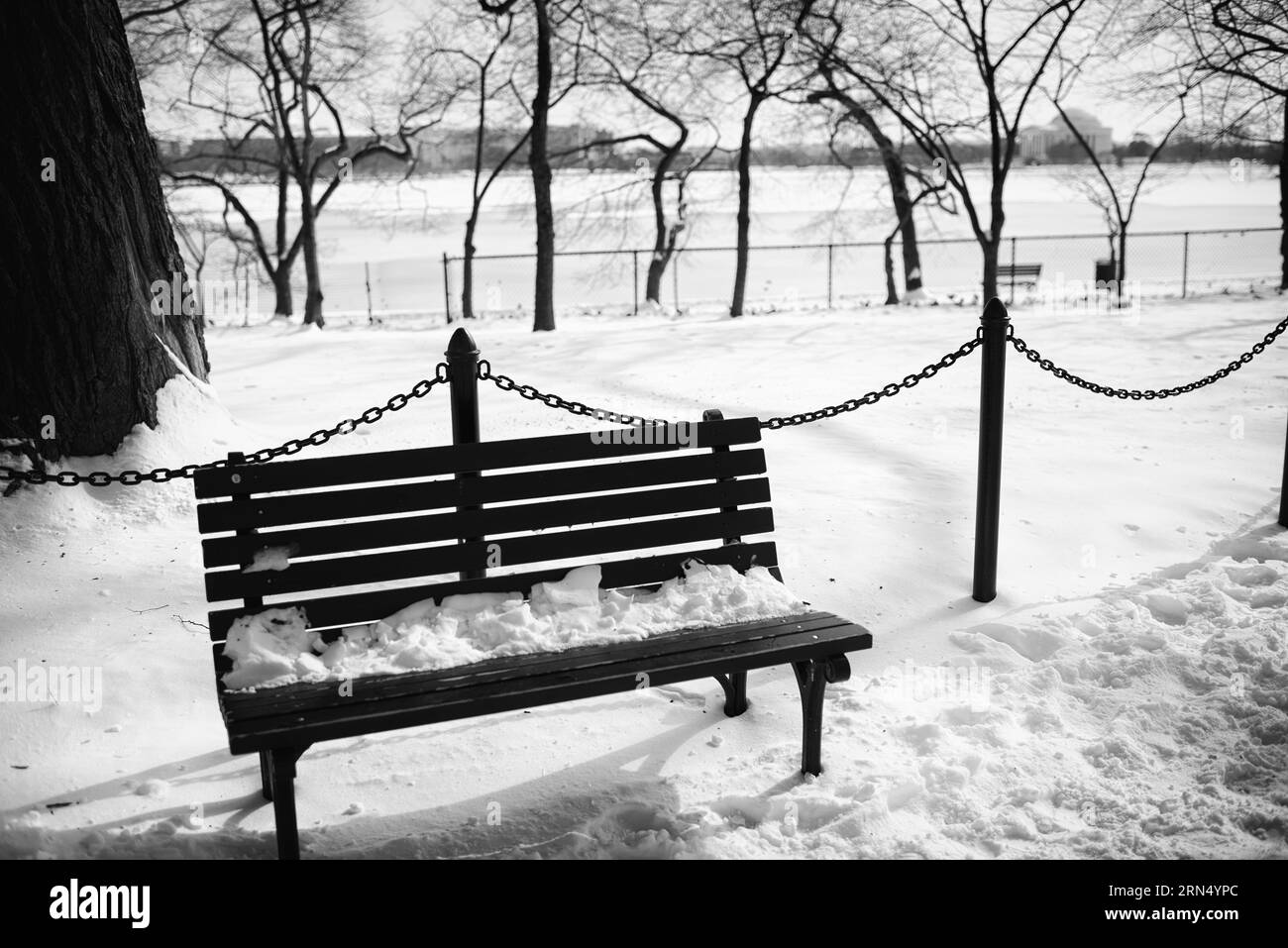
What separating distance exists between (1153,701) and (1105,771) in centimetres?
55

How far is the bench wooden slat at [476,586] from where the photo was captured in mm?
3254

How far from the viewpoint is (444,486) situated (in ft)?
11.3

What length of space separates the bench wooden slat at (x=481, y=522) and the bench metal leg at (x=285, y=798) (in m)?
0.70

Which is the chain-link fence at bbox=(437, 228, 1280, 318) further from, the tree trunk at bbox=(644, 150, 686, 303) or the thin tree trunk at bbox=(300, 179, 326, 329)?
the thin tree trunk at bbox=(300, 179, 326, 329)

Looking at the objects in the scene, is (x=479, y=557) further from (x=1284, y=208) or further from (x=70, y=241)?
(x=1284, y=208)

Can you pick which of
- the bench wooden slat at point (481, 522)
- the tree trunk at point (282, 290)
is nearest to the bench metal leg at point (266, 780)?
the bench wooden slat at point (481, 522)

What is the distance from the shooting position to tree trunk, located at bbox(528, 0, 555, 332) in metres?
15.3

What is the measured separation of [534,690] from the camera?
2898 mm

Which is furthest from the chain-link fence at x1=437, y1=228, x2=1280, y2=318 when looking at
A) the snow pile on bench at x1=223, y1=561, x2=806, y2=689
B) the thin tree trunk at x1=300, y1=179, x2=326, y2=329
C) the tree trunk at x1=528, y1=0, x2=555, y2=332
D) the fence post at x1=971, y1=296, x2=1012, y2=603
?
the snow pile on bench at x1=223, y1=561, x2=806, y2=689

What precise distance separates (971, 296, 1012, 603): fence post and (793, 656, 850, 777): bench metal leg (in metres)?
1.68

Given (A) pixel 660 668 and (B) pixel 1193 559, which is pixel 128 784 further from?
(B) pixel 1193 559

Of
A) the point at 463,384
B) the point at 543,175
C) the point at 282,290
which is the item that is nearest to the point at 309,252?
the point at 282,290
